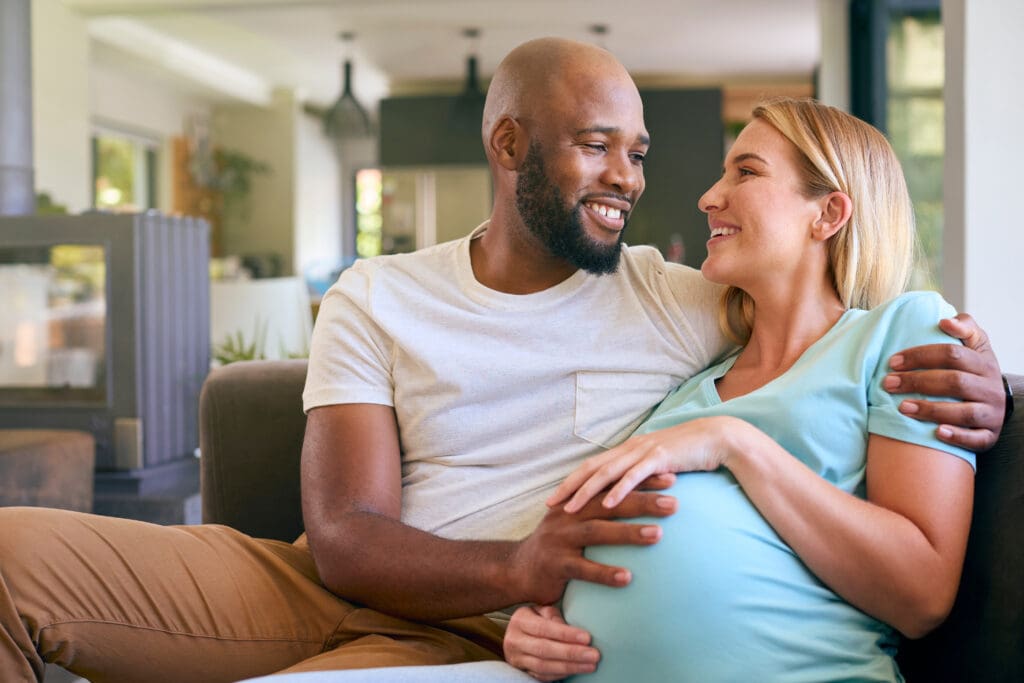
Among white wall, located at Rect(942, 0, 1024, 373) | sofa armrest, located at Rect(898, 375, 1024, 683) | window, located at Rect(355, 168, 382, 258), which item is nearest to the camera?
sofa armrest, located at Rect(898, 375, 1024, 683)

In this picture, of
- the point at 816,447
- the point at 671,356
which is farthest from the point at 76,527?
the point at 816,447

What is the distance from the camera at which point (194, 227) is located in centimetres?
335

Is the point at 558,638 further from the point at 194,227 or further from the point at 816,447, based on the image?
the point at 194,227

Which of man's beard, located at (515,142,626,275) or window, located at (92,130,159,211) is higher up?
window, located at (92,130,159,211)

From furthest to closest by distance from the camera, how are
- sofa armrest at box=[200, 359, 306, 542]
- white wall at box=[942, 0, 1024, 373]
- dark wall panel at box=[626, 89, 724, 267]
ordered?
dark wall panel at box=[626, 89, 724, 267] < white wall at box=[942, 0, 1024, 373] < sofa armrest at box=[200, 359, 306, 542]

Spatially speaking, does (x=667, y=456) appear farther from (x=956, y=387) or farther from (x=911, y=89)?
(x=911, y=89)

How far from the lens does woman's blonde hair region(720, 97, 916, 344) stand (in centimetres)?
136

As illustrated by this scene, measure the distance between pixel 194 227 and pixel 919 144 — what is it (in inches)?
110

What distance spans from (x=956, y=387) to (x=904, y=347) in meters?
0.10

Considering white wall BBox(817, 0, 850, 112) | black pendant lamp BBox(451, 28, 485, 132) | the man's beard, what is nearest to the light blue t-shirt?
the man's beard

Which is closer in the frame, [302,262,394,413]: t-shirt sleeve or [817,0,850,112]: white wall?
[302,262,394,413]: t-shirt sleeve

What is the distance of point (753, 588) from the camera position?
1.10m

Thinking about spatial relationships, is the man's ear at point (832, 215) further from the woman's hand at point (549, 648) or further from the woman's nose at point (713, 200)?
the woman's hand at point (549, 648)

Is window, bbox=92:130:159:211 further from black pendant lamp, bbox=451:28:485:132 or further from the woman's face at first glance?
the woman's face
